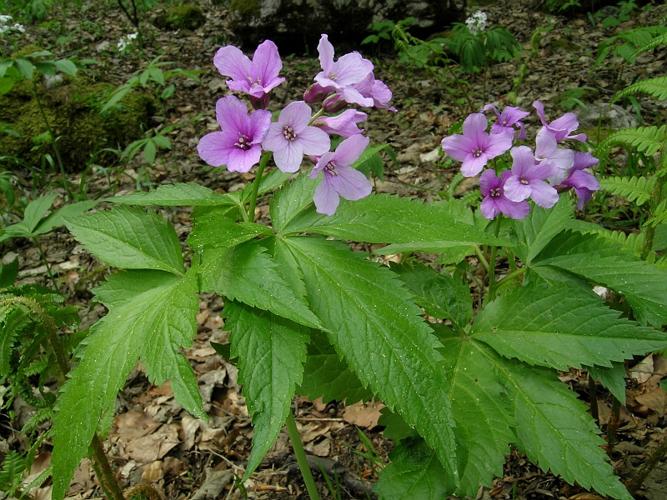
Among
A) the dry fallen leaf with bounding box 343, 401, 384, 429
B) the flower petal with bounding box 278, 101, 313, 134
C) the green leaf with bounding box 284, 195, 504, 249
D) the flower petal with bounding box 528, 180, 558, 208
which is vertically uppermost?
the flower petal with bounding box 278, 101, 313, 134

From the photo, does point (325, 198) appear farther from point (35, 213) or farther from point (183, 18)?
point (183, 18)

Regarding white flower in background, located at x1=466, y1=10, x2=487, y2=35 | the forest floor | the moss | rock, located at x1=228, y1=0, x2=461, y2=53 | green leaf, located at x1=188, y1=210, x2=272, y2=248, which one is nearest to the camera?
A: green leaf, located at x1=188, y1=210, x2=272, y2=248

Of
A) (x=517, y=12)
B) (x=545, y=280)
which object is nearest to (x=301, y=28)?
(x=517, y=12)

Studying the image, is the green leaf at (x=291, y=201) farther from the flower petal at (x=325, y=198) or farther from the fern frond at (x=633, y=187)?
the fern frond at (x=633, y=187)

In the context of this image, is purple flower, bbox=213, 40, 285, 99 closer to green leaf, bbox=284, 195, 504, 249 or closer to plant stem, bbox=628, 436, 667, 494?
green leaf, bbox=284, 195, 504, 249

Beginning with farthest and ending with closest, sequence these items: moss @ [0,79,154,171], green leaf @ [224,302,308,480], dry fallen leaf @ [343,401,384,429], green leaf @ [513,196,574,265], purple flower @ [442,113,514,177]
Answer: moss @ [0,79,154,171] → dry fallen leaf @ [343,401,384,429] → green leaf @ [513,196,574,265] → purple flower @ [442,113,514,177] → green leaf @ [224,302,308,480]

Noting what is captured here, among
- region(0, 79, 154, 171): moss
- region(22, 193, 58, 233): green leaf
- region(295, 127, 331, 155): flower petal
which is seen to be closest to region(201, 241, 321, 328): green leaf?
region(295, 127, 331, 155): flower petal

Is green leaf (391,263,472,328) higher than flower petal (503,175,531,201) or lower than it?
lower
